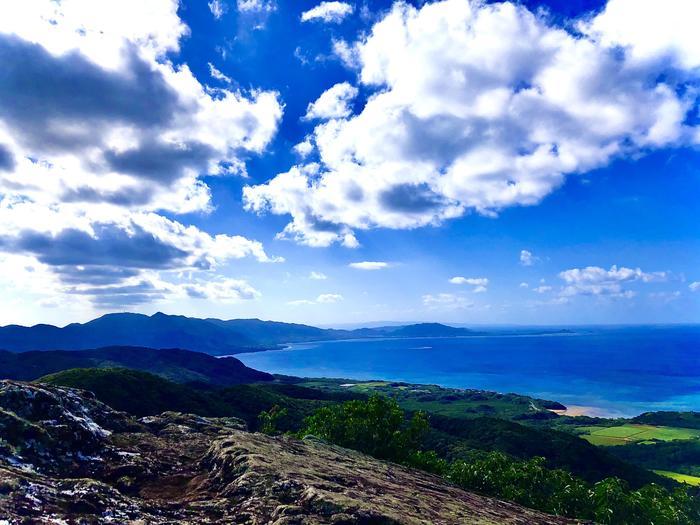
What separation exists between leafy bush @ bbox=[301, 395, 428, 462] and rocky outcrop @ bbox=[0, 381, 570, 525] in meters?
33.3

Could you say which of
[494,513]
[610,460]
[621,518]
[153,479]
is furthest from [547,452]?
[153,479]

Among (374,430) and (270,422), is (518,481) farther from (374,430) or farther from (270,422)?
(270,422)

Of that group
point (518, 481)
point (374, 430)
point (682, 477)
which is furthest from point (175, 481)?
point (682, 477)

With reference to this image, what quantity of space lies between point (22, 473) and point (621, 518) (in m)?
58.7

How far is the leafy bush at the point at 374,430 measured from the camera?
201 ft

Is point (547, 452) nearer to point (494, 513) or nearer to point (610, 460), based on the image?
point (610, 460)

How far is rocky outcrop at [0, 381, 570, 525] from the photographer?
15.4m

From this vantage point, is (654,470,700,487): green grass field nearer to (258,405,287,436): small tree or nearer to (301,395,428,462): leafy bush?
(301,395,428,462): leafy bush

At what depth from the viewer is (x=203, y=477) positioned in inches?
866

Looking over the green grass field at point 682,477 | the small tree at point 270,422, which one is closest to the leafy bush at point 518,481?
the small tree at point 270,422

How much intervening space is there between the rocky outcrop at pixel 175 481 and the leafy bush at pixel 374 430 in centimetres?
3334

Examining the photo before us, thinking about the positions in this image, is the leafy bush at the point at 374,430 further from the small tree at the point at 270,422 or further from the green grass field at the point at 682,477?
the green grass field at the point at 682,477

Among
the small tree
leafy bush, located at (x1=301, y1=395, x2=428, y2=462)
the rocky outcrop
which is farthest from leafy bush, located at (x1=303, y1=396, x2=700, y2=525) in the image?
the rocky outcrop

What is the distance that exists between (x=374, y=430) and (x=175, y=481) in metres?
46.1
